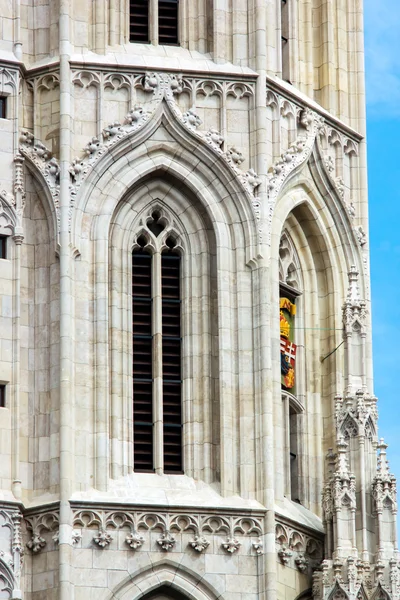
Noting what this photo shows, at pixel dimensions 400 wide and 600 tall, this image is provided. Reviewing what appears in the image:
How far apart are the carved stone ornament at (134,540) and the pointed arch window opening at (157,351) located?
5.23 ft

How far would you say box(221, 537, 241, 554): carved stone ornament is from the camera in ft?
199

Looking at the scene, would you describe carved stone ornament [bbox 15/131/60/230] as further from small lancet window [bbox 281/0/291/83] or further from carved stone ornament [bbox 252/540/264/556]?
carved stone ornament [bbox 252/540/264/556]

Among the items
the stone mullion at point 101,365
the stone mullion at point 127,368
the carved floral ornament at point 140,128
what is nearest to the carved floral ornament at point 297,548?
the stone mullion at point 127,368

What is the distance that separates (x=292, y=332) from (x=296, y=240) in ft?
6.00

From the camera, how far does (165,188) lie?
63.3 m

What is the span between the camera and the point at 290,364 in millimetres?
64062

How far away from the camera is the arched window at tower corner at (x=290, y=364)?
207ft

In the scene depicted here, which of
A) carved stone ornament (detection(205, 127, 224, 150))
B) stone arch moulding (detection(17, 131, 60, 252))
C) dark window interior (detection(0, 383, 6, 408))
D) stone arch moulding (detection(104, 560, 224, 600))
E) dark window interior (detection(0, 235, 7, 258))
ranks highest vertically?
carved stone ornament (detection(205, 127, 224, 150))

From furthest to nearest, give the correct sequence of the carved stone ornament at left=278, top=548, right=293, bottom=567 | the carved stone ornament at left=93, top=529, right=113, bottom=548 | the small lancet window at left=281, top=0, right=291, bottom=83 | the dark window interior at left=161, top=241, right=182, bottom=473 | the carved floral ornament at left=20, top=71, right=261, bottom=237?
the small lancet window at left=281, top=0, right=291, bottom=83 → the carved floral ornament at left=20, top=71, right=261, bottom=237 → the dark window interior at left=161, top=241, right=182, bottom=473 → the carved stone ornament at left=278, top=548, right=293, bottom=567 → the carved stone ornament at left=93, top=529, right=113, bottom=548

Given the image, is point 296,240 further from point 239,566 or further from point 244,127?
point 239,566

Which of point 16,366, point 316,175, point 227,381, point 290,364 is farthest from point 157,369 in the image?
point 316,175

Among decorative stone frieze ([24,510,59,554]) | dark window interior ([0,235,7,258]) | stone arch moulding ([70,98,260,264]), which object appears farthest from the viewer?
stone arch moulding ([70,98,260,264])

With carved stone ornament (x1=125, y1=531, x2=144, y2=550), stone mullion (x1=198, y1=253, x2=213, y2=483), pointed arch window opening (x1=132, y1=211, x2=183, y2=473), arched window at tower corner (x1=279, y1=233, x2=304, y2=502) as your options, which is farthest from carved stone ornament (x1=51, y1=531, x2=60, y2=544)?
arched window at tower corner (x1=279, y1=233, x2=304, y2=502)

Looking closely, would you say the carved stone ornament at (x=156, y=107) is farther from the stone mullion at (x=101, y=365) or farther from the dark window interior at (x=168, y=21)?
the stone mullion at (x=101, y=365)
